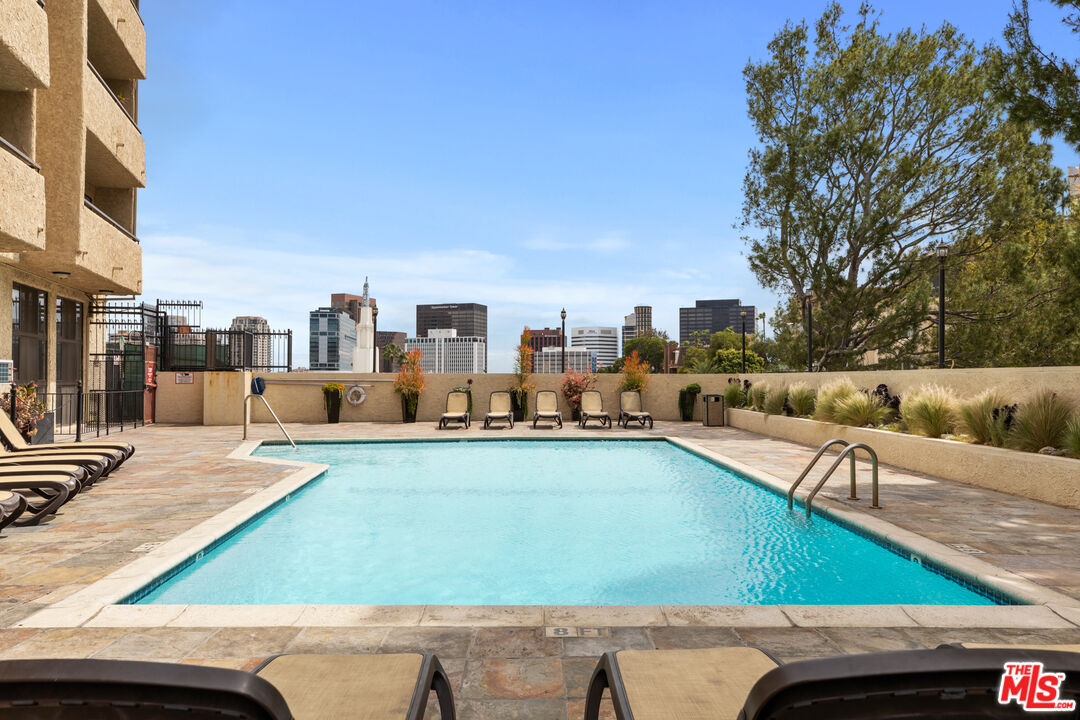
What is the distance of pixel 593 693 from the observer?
67.9 inches

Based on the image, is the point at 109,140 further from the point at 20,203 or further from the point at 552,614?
the point at 552,614

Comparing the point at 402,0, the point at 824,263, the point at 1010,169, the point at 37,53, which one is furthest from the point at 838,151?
the point at 37,53

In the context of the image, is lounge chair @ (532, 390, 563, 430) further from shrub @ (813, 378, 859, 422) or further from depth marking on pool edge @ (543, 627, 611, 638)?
depth marking on pool edge @ (543, 627, 611, 638)

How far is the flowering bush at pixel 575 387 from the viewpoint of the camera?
54.9 ft

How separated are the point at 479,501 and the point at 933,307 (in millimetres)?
16203

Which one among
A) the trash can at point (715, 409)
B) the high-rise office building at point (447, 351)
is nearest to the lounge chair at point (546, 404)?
the trash can at point (715, 409)

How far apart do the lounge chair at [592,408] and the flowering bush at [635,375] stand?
1502mm

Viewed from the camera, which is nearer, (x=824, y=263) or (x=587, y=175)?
(x=824, y=263)

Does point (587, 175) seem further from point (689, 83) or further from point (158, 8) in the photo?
point (158, 8)

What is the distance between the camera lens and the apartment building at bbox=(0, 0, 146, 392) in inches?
306

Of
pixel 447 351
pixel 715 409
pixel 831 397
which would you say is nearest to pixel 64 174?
pixel 831 397

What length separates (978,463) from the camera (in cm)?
686

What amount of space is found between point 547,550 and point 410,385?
11546 mm

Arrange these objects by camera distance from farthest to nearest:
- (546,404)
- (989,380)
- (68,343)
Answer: (546,404) < (68,343) < (989,380)
